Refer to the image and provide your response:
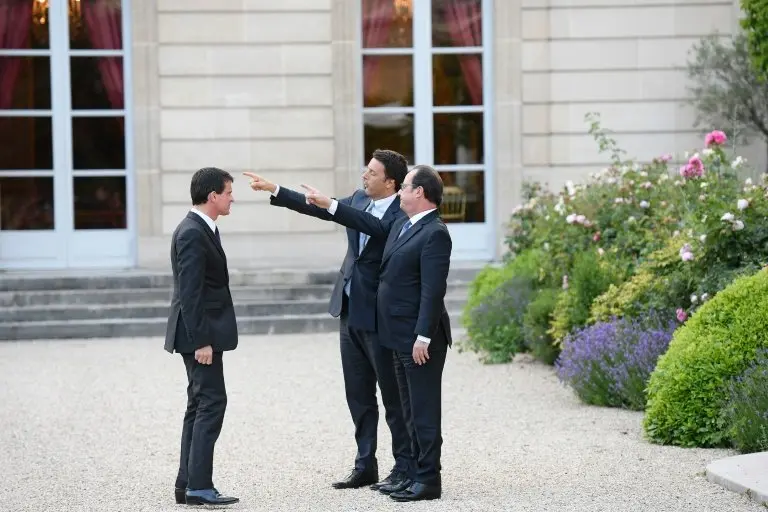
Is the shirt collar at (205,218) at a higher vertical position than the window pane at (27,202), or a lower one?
higher

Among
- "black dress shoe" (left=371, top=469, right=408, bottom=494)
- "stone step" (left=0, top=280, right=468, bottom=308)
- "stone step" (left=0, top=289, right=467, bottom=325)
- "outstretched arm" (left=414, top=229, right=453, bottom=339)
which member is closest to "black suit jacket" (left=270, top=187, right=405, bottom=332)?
"outstretched arm" (left=414, top=229, right=453, bottom=339)

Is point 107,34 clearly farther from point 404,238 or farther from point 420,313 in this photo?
point 420,313

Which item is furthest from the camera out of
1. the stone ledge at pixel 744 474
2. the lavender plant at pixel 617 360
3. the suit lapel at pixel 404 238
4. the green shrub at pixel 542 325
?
the green shrub at pixel 542 325

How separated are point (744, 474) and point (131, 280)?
8.44 metres

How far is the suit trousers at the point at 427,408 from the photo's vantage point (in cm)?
620

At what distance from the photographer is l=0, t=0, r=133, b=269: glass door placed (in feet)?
48.6

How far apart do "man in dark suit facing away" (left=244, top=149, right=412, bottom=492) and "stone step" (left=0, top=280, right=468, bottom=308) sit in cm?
681

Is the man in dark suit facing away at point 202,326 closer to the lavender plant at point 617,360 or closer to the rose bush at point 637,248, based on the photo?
the lavender plant at point 617,360

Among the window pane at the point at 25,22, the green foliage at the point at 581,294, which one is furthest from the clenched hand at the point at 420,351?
the window pane at the point at 25,22

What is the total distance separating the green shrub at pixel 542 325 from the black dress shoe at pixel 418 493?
435 centimetres

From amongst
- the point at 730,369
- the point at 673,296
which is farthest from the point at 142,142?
the point at 730,369

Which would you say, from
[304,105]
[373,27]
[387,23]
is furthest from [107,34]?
[387,23]

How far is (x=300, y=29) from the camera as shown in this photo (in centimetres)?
1470

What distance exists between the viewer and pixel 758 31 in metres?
12.6
